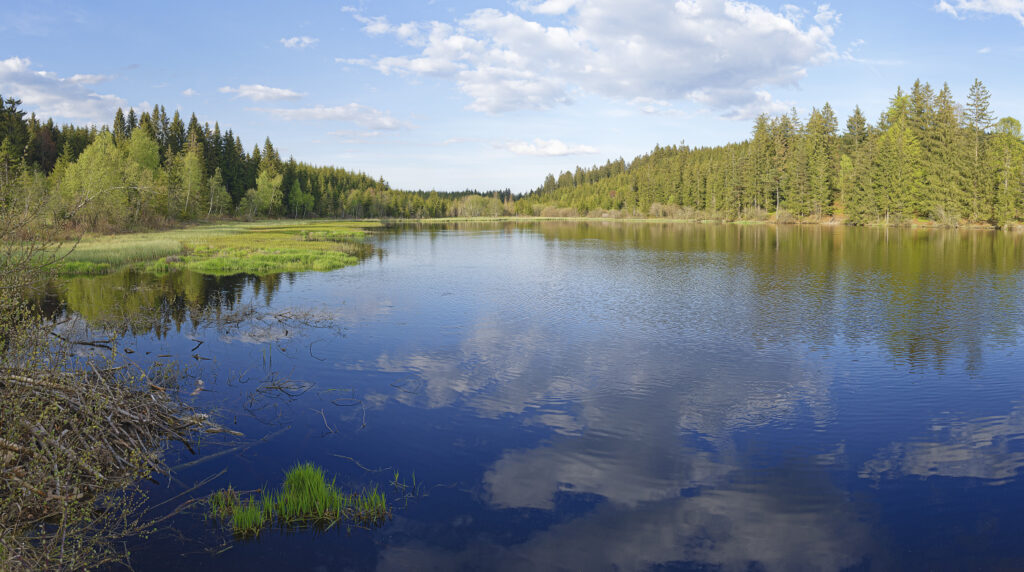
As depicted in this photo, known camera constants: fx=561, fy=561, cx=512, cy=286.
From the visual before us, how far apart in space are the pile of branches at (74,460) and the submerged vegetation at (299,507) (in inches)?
44.0

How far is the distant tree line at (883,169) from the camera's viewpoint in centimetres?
7419

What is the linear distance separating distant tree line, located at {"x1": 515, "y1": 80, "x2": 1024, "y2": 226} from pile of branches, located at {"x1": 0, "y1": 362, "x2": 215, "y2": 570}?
9148 centimetres

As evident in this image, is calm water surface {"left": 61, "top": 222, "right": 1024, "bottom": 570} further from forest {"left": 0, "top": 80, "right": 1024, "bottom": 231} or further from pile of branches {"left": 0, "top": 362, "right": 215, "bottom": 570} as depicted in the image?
forest {"left": 0, "top": 80, "right": 1024, "bottom": 231}

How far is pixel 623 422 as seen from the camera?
12047 millimetres

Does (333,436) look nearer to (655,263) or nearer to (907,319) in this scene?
(907,319)

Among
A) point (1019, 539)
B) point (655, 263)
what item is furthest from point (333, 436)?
point (655, 263)

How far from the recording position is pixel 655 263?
40.8 m

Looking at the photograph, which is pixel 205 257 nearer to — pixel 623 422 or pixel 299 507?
pixel 299 507

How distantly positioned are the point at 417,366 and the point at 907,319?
18.2 metres

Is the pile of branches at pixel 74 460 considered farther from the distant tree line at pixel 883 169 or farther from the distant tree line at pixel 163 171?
the distant tree line at pixel 883 169

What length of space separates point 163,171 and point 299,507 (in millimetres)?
91233

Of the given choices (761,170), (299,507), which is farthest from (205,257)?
(761,170)

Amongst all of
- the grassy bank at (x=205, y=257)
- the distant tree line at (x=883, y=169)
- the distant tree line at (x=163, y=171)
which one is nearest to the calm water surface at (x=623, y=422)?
the grassy bank at (x=205, y=257)

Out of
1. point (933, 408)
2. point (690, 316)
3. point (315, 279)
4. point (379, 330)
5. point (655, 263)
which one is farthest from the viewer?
point (655, 263)
